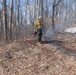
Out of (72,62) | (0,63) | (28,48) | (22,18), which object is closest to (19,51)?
(28,48)

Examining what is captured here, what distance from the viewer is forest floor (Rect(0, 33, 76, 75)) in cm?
1175

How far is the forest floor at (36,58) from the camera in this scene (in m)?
11.8

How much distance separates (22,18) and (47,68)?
38.7 m

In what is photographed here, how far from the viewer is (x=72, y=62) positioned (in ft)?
40.0

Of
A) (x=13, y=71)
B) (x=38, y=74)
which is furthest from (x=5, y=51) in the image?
(x=38, y=74)

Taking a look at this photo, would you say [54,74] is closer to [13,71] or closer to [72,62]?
[72,62]

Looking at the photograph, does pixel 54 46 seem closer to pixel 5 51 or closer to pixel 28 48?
pixel 28 48

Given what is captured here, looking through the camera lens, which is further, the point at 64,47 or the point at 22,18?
the point at 22,18

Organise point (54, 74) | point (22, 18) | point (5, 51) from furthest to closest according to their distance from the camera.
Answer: point (22, 18) < point (5, 51) < point (54, 74)

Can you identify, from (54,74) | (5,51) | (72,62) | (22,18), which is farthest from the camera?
(22,18)

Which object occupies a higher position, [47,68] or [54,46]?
[54,46]

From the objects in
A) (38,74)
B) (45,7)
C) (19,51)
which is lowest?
(38,74)

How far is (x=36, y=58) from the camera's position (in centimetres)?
1293

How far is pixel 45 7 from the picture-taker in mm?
51719
